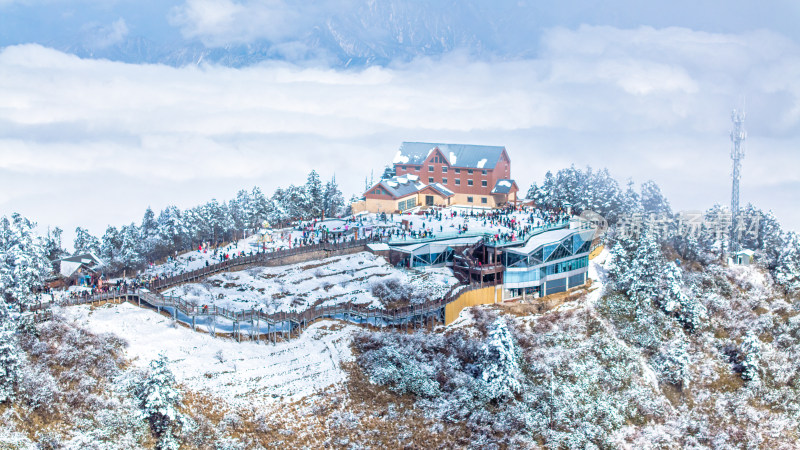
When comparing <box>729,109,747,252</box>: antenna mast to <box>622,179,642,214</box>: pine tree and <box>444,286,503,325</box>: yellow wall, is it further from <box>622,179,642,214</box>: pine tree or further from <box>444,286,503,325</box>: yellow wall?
<box>444,286,503,325</box>: yellow wall

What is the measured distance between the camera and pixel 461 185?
3836 inches

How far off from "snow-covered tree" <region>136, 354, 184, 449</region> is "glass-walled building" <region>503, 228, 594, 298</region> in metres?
33.0

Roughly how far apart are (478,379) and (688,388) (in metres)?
18.8

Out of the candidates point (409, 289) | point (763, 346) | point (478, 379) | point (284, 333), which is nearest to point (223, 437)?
point (284, 333)

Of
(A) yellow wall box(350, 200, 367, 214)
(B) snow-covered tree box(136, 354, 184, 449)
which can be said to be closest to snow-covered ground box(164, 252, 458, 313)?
(B) snow-covered tree box(136, 354, 184, 449)

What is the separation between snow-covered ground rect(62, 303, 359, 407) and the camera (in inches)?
1877

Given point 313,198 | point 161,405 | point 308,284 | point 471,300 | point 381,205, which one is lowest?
point 161,405

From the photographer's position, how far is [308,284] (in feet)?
208

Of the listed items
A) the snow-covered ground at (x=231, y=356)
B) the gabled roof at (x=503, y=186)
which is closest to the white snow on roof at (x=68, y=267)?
the snow-covered ground at (x=231, y=356)

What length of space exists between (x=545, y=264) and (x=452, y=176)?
31546 millimetres

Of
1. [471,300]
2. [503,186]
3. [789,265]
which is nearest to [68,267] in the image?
[471,300]

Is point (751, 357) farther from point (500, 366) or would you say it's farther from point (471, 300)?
point (500, 366)

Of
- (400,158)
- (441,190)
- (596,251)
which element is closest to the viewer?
(596,251)

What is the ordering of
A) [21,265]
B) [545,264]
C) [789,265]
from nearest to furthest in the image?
[21,265] < [545,264] < [789,265]
